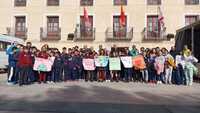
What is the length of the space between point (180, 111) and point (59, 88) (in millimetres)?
6295

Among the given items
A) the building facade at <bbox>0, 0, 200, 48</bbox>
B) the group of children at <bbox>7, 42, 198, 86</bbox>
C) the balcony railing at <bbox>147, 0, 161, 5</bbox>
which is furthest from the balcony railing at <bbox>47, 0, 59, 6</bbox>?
the group of children at <bbox>7, 42, 198, 86</bbox>

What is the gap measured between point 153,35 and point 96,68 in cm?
1999

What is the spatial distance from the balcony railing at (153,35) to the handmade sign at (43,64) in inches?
Result: 819

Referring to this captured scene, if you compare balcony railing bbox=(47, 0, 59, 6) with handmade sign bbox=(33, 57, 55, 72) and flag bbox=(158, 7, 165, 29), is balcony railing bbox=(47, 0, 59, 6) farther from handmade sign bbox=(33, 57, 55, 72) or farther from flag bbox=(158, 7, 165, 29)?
handmade sign bbox=(33, 57, 55, 72)

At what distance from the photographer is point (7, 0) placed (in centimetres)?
4094

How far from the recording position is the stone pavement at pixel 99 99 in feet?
36.1

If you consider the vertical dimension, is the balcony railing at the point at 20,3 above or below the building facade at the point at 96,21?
above

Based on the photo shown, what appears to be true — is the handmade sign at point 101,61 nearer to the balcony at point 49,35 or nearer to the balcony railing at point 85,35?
the balcony railing at point 85,35

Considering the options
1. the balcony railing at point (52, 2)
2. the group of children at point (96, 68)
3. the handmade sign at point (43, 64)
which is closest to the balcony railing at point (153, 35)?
the balcony railing at point (52, 2)

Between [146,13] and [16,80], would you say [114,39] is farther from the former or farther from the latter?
[16,80]

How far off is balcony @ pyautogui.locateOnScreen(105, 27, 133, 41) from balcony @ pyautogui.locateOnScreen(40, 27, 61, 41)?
4541 millimetres

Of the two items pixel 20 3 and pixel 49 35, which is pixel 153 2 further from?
pixel 20 3

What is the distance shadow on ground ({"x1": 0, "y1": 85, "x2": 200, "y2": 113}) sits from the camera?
35.6 feet

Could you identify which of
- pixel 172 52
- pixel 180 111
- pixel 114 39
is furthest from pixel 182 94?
pixel 114 39
